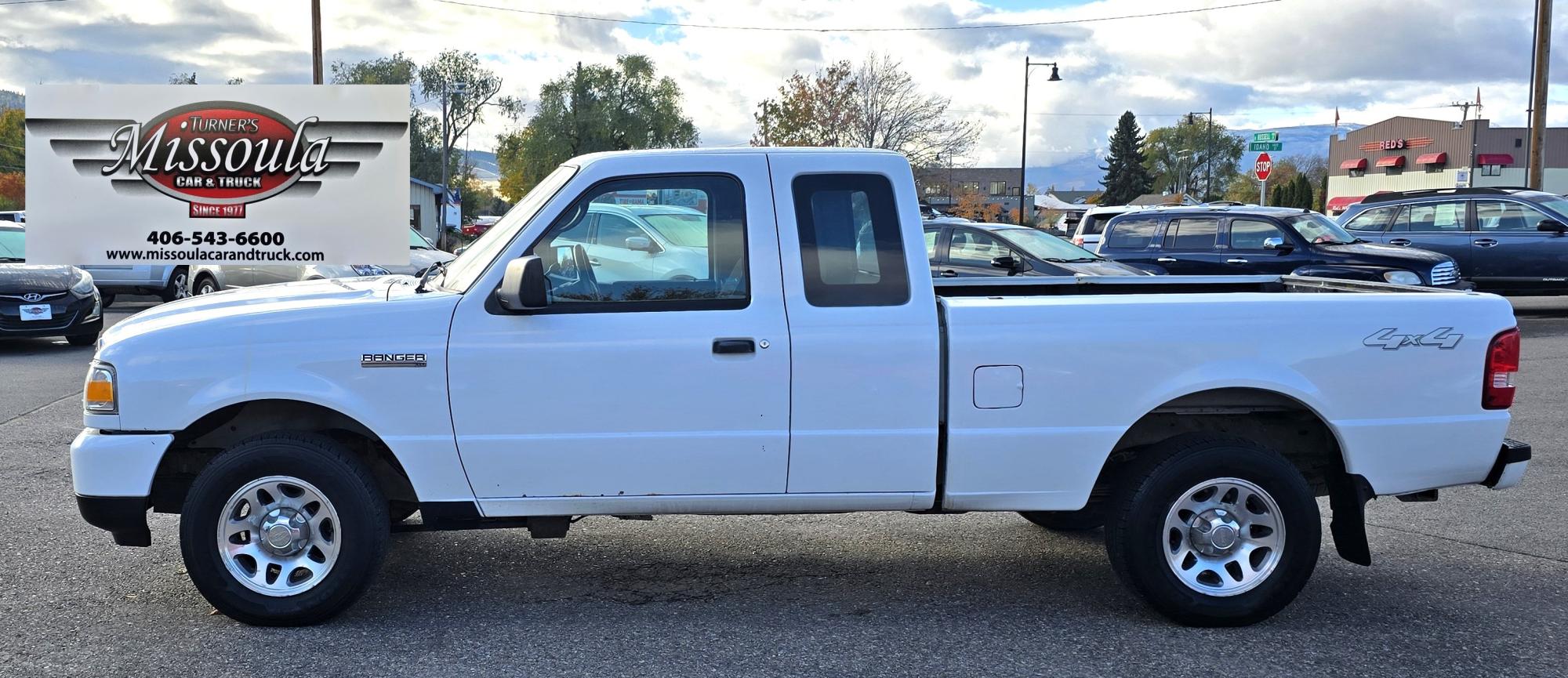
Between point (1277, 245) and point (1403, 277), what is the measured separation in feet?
4.71

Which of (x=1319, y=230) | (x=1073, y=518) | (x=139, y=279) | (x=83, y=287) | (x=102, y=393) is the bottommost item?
(x=1073, y=518)

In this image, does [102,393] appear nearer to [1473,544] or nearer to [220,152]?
[220,152]

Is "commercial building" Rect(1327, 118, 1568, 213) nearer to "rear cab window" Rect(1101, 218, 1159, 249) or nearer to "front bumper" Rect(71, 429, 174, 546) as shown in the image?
"rear cab window" Rect(1101, 218, 1159, 249)

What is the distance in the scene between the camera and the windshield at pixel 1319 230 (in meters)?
15.3

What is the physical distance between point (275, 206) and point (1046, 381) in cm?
744

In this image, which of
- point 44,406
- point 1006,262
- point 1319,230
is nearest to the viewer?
point 44,406

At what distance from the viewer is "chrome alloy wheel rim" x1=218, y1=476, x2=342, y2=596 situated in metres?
4.73

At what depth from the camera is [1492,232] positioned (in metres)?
16.8

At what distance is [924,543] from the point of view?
20.2 feet

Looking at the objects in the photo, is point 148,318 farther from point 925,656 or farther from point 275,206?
point 275,206

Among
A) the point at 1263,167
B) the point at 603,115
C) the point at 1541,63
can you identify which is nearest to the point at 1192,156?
the point at 603,115

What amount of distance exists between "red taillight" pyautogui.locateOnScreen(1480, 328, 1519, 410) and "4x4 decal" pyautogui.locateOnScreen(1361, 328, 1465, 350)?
6.3 inches

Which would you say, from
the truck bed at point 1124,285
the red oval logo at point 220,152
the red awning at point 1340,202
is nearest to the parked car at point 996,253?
the red oval logo at point 220,152

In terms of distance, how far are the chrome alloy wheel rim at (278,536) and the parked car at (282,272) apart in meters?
A: 10.8
